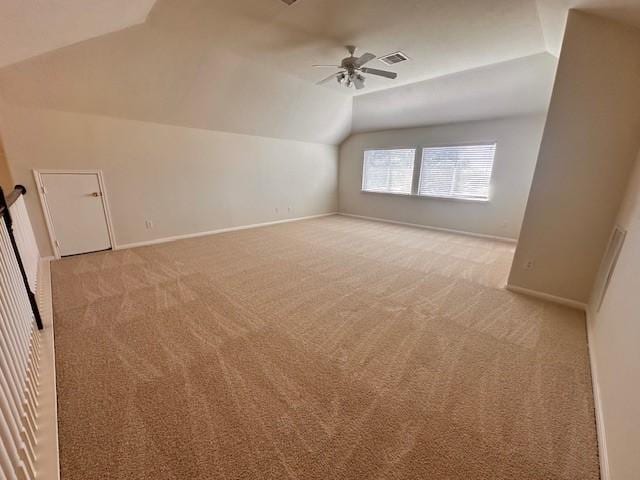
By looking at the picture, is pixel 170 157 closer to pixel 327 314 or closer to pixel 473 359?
pixel 327 314

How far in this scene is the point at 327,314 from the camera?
2.51 metres

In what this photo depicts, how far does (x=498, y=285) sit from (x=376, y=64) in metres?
3.61

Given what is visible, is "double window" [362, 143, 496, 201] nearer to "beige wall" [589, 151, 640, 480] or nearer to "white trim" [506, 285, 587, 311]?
"white trim" [506, 285, 587, 311]

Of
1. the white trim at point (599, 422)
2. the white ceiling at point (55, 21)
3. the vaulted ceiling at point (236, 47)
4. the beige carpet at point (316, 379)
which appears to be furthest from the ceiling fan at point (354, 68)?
the white trim at point (599, 422)

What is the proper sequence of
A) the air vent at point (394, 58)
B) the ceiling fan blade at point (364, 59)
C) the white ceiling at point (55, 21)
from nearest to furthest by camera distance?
the white ceiling at point (55, 21)
the ceiling fan blade at point (364, 59)
the air vent at point (394, 58)

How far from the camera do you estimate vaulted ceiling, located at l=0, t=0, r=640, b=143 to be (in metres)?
2.46

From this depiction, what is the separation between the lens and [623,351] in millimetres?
1415

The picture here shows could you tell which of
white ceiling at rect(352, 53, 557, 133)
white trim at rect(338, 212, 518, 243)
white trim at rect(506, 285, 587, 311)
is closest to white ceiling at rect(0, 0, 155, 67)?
white ceiling at rect(352, 53, 557, 133)

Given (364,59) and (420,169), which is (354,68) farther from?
(420,169)

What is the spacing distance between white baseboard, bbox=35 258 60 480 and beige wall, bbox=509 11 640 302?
409 centimetres

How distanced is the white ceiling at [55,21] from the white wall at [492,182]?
5.45 metres

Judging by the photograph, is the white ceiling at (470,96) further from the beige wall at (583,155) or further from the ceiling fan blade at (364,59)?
the ceiling fan blade at (364,59)

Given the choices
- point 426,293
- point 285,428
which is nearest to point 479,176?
point 426,293

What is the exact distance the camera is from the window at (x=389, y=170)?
6563 mm
